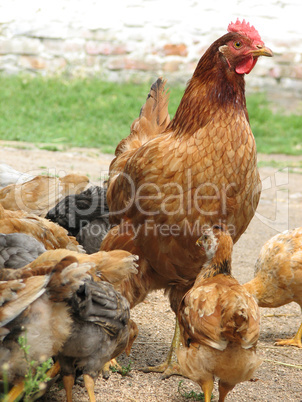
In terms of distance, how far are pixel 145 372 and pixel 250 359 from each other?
1.05 m

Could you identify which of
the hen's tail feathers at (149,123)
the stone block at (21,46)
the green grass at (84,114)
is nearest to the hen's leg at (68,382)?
the hen's tail feathers at (149,123)

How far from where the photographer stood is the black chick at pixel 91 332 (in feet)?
9.04

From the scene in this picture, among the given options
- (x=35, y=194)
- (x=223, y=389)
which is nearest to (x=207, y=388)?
(x=223, y=389)

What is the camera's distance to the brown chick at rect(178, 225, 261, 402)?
9.39 ft

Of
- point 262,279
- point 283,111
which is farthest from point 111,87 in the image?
point 262,279

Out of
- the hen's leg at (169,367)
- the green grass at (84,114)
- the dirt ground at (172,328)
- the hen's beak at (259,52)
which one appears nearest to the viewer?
the dirt ground at (172,328)

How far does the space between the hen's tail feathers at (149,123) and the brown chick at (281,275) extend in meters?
1.38

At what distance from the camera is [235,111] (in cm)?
360

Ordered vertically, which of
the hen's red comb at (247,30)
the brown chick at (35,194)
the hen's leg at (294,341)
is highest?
the hen's red comb at (247,30)

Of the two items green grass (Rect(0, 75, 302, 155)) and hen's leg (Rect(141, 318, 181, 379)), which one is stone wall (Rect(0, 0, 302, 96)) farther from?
hen's leg (Rect(141, 318, 181, 379))

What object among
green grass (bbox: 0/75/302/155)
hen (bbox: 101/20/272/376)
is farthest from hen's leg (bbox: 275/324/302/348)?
green grass (bbox: 0/75/302/155)

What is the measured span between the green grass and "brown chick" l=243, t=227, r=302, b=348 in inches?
202

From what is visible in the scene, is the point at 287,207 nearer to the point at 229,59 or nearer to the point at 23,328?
the point at 229,59

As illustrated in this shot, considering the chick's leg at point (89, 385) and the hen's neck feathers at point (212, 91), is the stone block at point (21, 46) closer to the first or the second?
the hen's neck feathers at point (212, 91)
